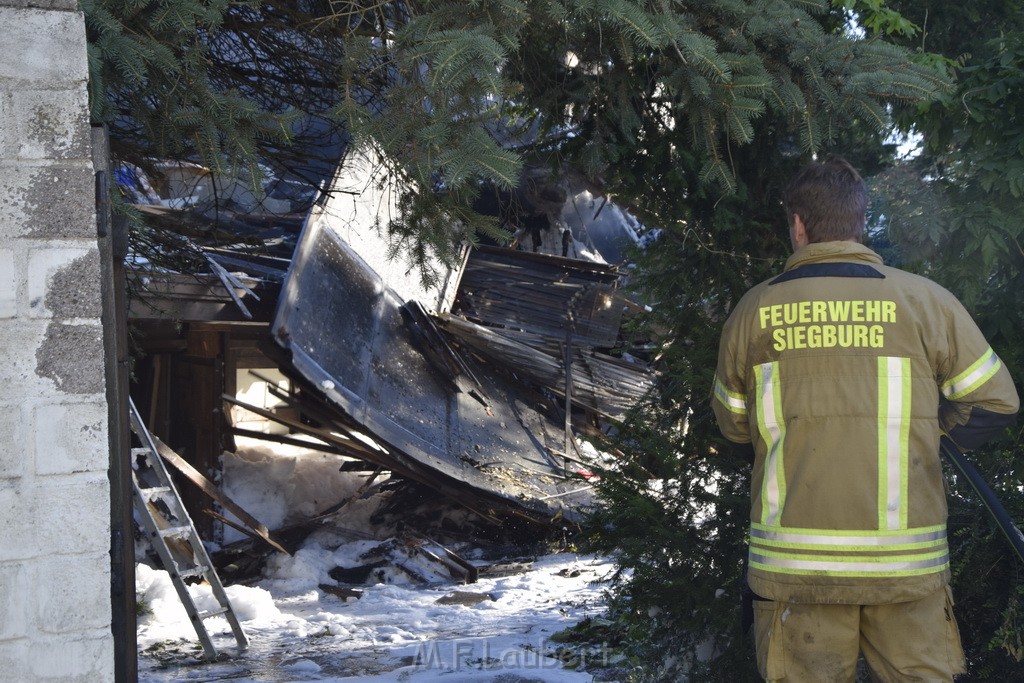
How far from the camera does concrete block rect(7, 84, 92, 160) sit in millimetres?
2490

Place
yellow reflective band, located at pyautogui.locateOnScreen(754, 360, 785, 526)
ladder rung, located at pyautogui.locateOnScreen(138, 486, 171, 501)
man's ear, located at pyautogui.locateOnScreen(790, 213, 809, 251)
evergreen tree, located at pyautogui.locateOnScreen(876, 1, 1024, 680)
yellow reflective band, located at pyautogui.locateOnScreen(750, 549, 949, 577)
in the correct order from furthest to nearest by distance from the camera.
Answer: ladder rung, located at pyautogui.locateOnScreen(138, 486, 171, 501)
evergreen tree, located at pyautogui.locateOnScreen(876, 1, 1024, 680)
man's ear, located at pyautogui.locateOnScreen(790, 213, 809, 251)
yellow reflective band, located at pyautogui.locateOnScreen(754, 360, 785, 526)
yellow reflective band, located at pyautogui.locateOnScreen(750, 549, 949, 577)

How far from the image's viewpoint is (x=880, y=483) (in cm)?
247

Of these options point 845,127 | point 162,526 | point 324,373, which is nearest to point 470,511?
point 324,373

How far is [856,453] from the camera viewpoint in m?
2.47

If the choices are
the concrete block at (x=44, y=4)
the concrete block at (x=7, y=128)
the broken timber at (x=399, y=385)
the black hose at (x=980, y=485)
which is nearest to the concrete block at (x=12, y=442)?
the concrete block at (x=7, y=128)

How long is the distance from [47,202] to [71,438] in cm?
63

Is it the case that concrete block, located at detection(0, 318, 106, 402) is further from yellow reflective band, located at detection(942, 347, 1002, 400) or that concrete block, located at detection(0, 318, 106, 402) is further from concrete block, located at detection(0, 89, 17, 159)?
yellow reflective band, located at detection(942, 347, 1002, 400)

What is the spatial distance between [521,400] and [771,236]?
6359mm

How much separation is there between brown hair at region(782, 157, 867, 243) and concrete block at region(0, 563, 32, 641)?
235cm

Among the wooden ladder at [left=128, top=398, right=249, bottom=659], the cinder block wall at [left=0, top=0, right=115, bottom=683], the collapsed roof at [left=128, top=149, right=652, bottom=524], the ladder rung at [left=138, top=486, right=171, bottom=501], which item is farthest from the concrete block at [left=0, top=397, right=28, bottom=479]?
the collapsed roof at [left=128, top=149, right=652, bottom=524]

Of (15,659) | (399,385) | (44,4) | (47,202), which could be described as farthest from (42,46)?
(399,385)

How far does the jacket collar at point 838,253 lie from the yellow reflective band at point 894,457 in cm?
37

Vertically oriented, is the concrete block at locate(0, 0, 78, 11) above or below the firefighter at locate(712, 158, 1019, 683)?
above

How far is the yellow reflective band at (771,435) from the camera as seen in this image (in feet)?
8.48
